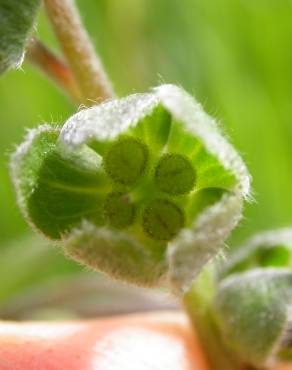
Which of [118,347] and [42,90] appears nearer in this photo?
[118,347]

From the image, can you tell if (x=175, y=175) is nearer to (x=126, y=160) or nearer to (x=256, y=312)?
(x=126, y=160)

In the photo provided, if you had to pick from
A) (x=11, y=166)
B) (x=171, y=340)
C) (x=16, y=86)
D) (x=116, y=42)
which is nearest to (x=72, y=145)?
(x=11, y=166)

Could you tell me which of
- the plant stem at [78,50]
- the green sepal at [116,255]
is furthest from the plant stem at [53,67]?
the green sepal at [116,255]

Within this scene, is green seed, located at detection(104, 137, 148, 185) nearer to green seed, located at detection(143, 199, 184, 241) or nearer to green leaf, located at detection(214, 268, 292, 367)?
green seed, located at detection(143, 199, 184, 241)

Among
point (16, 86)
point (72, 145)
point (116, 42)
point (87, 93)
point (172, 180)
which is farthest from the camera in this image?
point (16, 86)

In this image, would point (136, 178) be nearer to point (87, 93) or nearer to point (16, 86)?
point (87, 93)
